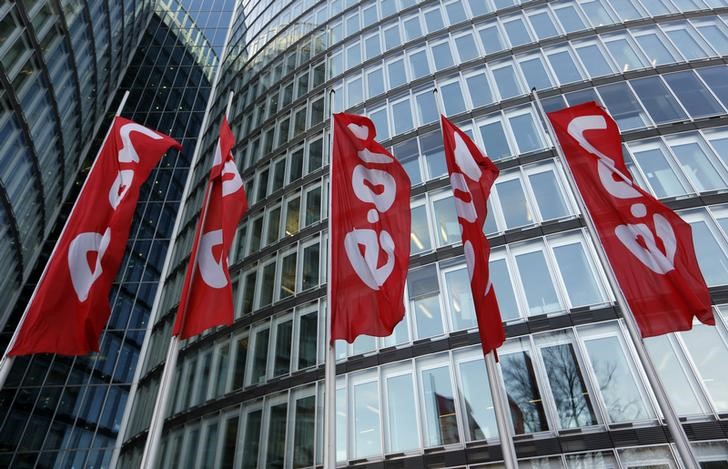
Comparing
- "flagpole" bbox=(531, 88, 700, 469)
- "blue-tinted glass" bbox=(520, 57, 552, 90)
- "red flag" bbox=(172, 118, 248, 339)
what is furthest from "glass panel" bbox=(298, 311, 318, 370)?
"blue-tinted glass" bbox=(520, 57, 552, 90)

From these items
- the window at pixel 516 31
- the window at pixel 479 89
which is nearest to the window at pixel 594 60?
the window at pixel 516 31

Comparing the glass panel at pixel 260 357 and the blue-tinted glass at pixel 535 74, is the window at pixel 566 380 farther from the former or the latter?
the blue-tinted glass at pixel 535 74

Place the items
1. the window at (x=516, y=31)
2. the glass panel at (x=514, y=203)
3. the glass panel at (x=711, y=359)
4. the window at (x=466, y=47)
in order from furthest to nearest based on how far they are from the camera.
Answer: the window at (x=466, y=47)
the window at (x=516, y=31)
the glass panel at (x=514, y=203)
the glass panel at (x=711, y=359)

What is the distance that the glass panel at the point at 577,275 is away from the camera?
682 inches

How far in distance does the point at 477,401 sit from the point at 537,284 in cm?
455

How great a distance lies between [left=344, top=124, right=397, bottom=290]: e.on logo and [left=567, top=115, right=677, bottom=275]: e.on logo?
4319 mm

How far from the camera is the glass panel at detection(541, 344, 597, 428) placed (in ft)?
50.3

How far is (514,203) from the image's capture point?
814 inches

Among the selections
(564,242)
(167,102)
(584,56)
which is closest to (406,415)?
(564,242)

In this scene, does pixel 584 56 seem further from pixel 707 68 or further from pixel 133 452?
pixel 133 452

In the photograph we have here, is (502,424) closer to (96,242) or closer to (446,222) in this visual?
(96,242)

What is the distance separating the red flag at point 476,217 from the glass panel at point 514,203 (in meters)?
8.80

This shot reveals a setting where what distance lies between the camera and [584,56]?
24.7 m

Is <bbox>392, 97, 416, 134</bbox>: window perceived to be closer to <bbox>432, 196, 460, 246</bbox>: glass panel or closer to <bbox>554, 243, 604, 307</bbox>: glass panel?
<bbox>432, 196, 460, 246</bbox>: glass panel
